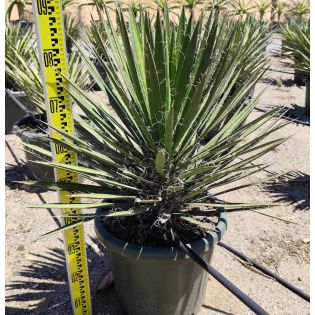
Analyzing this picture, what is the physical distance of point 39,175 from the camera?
3.78m

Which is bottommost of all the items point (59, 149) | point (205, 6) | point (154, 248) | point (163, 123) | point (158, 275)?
point (158, 275)

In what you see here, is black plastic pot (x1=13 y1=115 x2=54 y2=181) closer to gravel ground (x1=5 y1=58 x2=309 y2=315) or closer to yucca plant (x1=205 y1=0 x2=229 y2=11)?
gravel ground (x1=5 y1=58 x2=309 y2=315)

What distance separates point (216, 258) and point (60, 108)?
5.39 ft

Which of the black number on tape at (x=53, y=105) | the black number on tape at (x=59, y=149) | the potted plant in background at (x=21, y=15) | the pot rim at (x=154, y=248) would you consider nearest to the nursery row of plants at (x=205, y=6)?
the potted plant in background at (x=21, y=15)

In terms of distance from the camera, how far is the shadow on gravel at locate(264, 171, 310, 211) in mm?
3650

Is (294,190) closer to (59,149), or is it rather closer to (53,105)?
(59,149)

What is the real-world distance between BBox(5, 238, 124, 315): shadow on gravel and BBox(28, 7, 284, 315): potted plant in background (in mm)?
344

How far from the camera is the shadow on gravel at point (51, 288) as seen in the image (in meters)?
2.32

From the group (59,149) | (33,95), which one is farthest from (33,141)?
(59,149)

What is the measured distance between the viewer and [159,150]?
1654 millimetres

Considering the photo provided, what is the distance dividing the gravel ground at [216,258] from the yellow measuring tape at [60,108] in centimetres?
24

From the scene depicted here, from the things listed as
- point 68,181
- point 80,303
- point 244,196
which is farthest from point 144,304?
point 244,196

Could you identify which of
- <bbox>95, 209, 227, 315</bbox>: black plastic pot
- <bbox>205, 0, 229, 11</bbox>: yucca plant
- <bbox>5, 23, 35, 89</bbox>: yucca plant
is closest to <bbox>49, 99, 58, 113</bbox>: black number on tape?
<bbox>95, 209, 227, 315</bbox>: black plastic pot

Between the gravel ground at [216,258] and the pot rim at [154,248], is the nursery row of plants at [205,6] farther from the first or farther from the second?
the pot rim at [154,248]
